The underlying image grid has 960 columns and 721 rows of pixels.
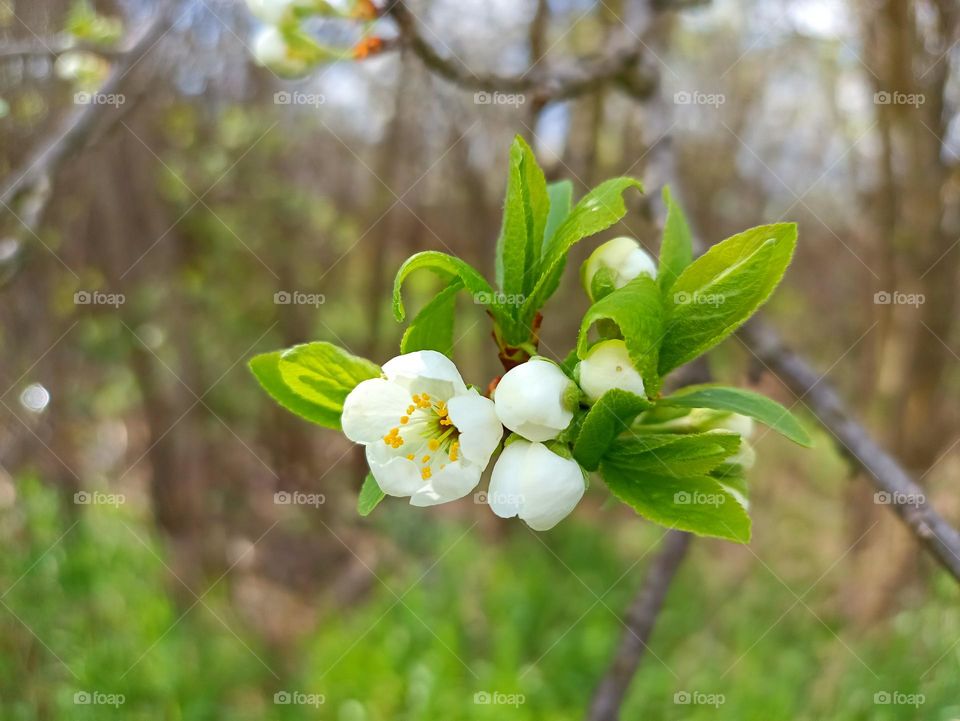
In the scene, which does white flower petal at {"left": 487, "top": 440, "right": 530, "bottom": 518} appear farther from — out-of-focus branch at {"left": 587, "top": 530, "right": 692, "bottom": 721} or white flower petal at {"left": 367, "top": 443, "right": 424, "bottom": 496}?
out-of-focus branch at {"left": 587, "top": 530, "right": 692, "bottom": 721}

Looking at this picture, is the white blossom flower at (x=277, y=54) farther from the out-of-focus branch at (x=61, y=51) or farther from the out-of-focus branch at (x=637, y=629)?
the out-of-focus branch at (x=637, y=629)

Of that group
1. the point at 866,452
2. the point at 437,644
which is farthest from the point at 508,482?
the point at 437,644

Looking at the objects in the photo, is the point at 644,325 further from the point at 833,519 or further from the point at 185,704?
the point at 833,519

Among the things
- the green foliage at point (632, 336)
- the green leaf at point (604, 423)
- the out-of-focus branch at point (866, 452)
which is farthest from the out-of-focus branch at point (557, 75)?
the green leaf at point (604, 423)

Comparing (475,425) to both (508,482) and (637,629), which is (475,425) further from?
(637,629)

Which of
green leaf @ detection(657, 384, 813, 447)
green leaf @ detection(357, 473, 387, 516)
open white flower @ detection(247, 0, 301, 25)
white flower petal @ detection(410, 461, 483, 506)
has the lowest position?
green leaf @ detection(357, 473, 387, 516)

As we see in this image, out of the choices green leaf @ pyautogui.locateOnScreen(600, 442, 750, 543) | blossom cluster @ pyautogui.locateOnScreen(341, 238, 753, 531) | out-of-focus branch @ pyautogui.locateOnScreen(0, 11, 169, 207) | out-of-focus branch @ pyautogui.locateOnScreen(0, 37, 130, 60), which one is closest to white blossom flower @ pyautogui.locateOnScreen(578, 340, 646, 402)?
blossom cluster @ pyautogui.locateOnScreen(341, 238, 753, 531)
